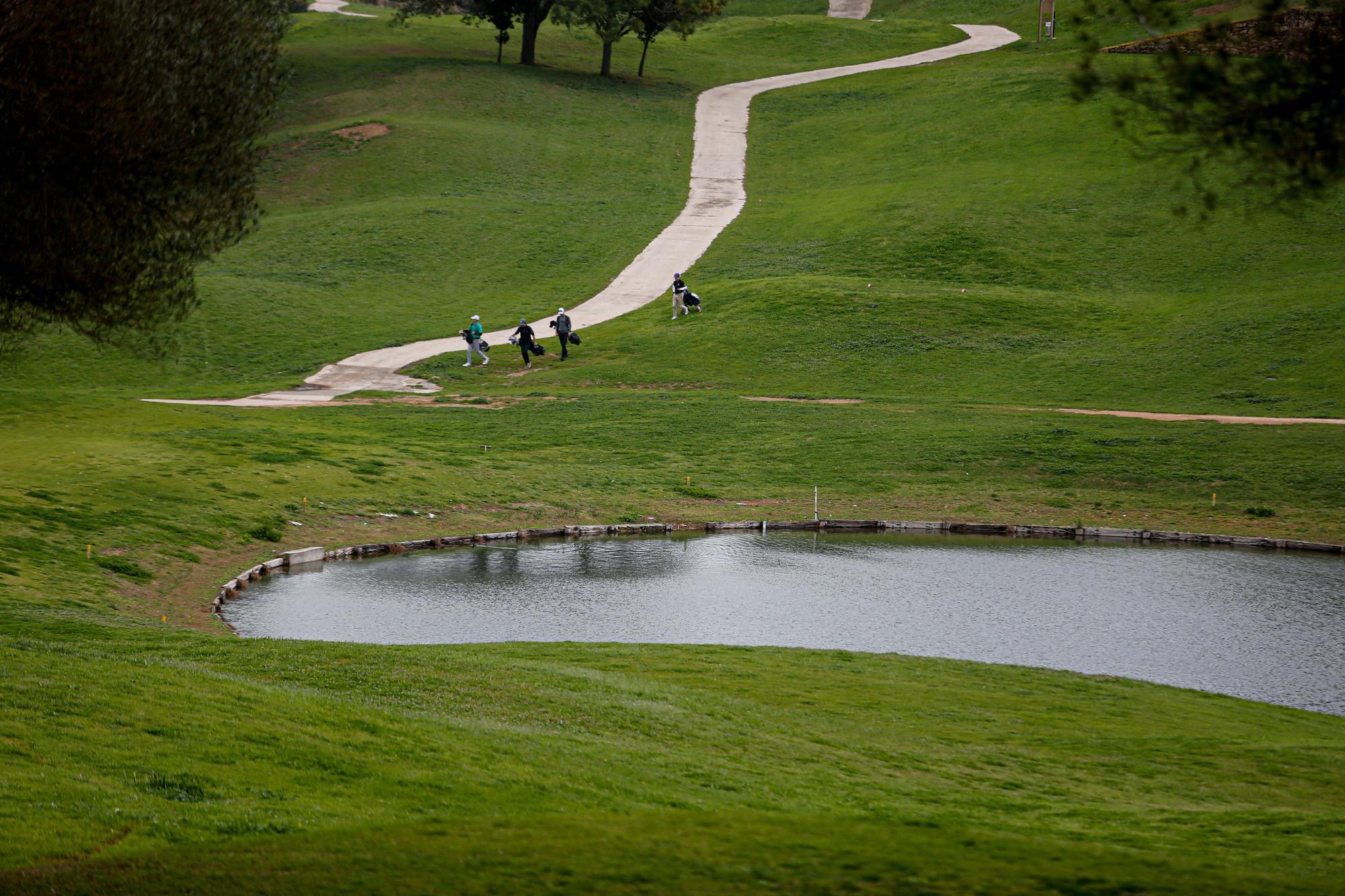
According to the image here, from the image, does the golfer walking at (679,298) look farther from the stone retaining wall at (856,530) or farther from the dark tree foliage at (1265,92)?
the dark tree foliage at (1265,92)

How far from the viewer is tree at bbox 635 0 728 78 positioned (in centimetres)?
8225

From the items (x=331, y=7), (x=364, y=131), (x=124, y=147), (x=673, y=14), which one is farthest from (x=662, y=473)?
(x=331, y=7)

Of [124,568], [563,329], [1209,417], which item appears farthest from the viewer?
[563,329]

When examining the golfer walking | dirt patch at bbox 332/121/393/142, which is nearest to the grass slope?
the golfer walking

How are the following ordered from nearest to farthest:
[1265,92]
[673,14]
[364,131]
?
[1265,92], [364,131], [673,14]

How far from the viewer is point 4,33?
13.2 metres

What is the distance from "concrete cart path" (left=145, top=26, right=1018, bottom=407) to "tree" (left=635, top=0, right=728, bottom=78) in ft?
19.0

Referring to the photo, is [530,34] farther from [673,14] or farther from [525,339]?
[525,339]

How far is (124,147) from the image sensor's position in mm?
14633

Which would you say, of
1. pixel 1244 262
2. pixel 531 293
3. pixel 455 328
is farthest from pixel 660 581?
pixel 1244 262

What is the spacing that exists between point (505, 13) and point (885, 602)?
69.3 m

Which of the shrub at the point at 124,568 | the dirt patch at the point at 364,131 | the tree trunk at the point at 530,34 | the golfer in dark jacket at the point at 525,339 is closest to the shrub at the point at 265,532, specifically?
the shrub at the point at 124,568

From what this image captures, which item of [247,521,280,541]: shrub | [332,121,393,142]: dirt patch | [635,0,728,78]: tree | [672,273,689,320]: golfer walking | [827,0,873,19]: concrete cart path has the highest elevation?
[827,0,873,19]: concrete cart path

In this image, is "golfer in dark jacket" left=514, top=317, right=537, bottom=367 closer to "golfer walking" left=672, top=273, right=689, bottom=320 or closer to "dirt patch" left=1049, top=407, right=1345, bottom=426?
"golfer walking" left=672, top=273, right=689, bottom=320
